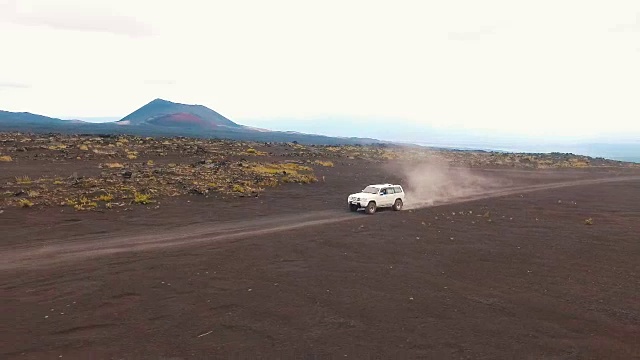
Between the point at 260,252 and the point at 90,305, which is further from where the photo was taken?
the point at 260,252

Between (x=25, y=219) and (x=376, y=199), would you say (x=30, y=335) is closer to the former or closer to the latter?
(x=25, y=219)

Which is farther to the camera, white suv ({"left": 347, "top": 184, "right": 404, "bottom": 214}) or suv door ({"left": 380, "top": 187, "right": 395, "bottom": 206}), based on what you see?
suv door ({"left": 380, "top": 187, "right": 395, "bottom": 206})

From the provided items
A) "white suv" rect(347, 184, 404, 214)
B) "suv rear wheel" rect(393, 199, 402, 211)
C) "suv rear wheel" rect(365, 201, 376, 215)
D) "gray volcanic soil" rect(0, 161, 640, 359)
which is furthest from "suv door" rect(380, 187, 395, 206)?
"gray volcanic soil" rect(0, 161, 640, 359)

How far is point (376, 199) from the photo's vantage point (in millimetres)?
28875

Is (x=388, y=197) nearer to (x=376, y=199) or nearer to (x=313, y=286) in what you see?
(x=376, y=199)

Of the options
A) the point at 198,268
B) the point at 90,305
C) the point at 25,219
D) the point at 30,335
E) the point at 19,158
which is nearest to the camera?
the point at 30,335

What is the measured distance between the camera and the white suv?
28.4 m

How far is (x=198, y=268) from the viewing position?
15258mm

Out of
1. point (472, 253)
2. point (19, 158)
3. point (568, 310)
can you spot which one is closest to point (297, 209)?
point (472, 253)

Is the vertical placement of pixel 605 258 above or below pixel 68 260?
above

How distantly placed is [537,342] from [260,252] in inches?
415

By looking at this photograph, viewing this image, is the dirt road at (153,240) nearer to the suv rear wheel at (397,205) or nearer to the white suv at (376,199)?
the white suv at (376,199)

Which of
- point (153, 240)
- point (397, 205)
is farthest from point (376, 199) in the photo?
point (153, 240)

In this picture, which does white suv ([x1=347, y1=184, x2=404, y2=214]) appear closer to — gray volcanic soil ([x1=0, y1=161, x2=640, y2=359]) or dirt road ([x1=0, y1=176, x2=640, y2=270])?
dirt road ([x1=0, y1=176, x2=640, y2=270])
